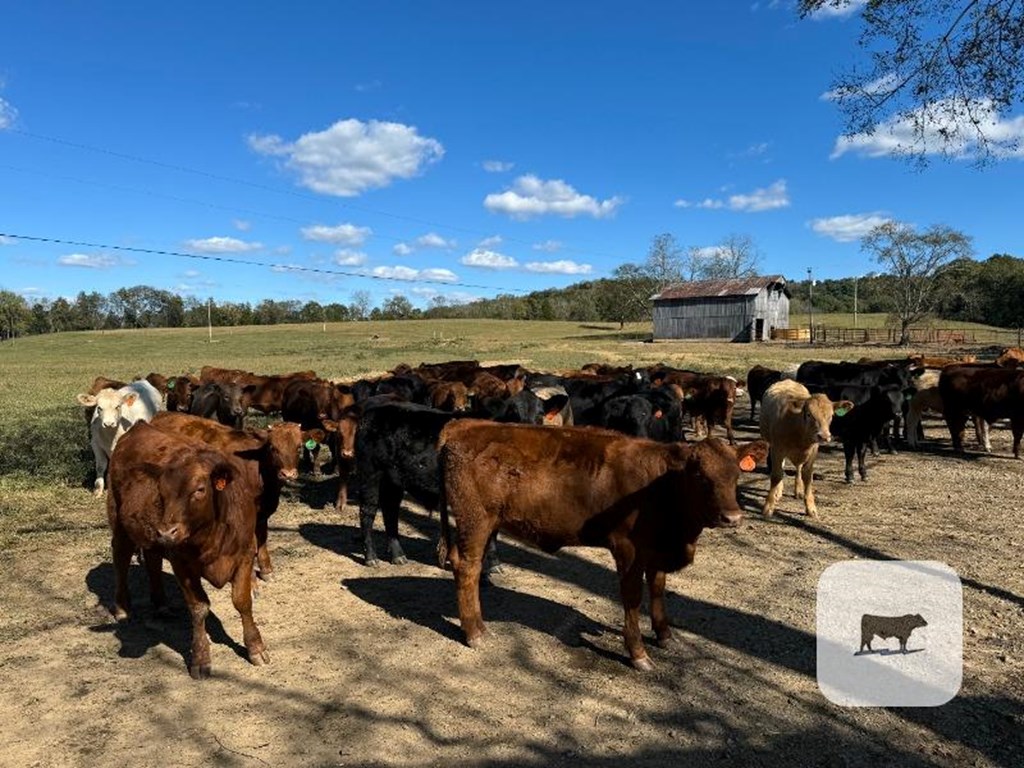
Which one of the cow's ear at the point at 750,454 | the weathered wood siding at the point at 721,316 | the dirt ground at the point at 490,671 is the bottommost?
the dirt ground at the point at 490,671

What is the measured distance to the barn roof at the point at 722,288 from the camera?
59.8 metres

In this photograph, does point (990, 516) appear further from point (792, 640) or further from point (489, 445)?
point (489, 445)

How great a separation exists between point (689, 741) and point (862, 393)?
8.46 m

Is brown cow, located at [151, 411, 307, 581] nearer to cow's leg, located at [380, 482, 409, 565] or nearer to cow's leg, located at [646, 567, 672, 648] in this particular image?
cow's leg, located at [380, 482, 409, 565]

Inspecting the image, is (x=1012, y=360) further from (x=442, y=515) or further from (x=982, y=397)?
(x=442, y=515)

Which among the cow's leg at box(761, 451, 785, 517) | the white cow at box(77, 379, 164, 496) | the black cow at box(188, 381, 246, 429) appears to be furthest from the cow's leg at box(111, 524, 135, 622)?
the black cow at box(188, 381, 246, 429)

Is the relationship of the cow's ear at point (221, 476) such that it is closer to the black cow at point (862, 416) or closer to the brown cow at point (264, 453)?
the brown cow at point (264, 453)

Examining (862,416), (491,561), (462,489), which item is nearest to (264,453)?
(462,489)

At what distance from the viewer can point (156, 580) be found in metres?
5.50

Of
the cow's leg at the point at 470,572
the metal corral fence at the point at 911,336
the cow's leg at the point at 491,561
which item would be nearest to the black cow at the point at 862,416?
the cow's leg at the point at 491,561

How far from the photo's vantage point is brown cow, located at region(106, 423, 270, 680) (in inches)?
173

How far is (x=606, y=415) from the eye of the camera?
10.5m

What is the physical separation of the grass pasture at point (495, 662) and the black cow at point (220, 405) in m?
3.71

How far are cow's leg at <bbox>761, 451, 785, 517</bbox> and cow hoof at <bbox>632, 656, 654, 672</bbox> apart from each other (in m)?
4.20
